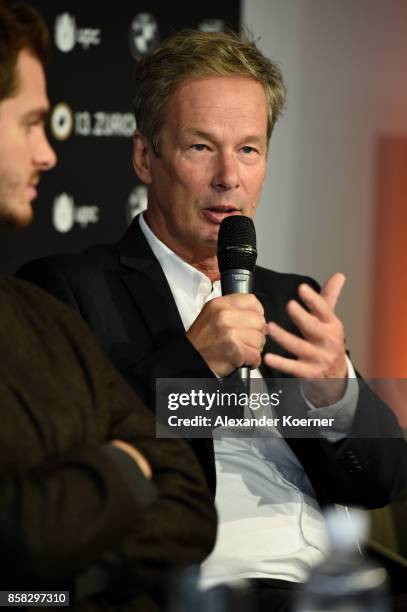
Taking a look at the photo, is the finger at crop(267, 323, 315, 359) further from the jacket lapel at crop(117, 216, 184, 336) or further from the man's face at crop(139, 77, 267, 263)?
the man's face at crop(139, 77, 267, 263)

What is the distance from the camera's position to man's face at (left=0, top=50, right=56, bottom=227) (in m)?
1.77

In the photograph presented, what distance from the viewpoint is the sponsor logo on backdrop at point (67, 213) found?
157 inches

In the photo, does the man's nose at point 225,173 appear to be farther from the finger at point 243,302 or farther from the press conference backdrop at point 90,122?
the press conference backdrop at point 90,122

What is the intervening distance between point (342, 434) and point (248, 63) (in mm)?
1000

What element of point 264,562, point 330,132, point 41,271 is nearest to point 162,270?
point 41,271

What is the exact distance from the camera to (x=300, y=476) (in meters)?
2.44

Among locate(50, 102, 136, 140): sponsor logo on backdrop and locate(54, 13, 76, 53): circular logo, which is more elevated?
locate(54, 13, 76, 53): circular logo

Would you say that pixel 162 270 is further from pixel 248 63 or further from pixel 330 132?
pixel 330 132

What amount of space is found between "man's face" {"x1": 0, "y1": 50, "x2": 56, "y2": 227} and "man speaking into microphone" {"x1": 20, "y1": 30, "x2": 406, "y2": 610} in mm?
500

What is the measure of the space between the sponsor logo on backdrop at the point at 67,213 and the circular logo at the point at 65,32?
591mm

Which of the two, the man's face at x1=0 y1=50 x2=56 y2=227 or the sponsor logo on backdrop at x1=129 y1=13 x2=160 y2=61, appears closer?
the man's face at x1=0 y1=50 x2=56 y2=227

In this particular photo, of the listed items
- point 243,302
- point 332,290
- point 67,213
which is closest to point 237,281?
point 243,302

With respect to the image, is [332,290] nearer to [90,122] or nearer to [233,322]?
[233,322]

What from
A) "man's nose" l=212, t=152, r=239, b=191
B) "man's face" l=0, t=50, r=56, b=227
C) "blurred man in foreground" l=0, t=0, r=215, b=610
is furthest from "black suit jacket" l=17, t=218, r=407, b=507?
"man's face" l=0, t=50, r=56, b=227
